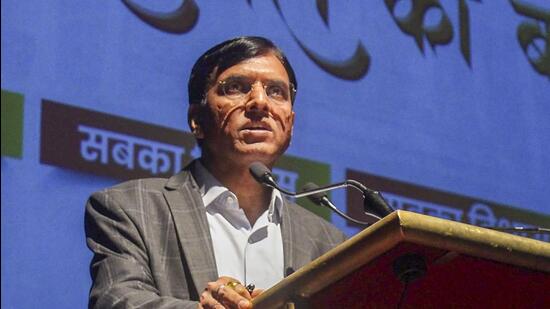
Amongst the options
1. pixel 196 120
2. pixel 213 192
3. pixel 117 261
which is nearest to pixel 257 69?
pixel 196 120

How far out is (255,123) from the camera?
2.61m

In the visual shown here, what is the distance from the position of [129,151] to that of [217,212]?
848 mm

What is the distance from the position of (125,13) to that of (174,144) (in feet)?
1.44

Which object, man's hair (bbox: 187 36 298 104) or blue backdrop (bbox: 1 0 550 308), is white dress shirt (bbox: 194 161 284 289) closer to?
man's hair (bbox: 187 36 298 104)

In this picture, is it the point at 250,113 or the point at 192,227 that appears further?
the point at 250,113

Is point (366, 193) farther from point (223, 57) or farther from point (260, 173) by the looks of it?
point (223, 57)

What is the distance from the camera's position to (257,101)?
2.60 metres

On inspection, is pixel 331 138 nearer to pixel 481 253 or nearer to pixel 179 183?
pixel 179 183

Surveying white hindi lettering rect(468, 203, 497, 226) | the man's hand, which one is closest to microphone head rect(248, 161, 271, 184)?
the man's hand

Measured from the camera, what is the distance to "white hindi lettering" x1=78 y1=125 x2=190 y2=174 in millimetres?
3285

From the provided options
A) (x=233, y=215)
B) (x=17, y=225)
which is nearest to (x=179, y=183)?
(x=233, y=215)

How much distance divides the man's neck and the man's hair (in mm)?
187

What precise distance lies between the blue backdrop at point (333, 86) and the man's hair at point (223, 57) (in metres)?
0.68

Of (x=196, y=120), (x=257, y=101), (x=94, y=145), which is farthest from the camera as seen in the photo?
(x=94, y=145)
